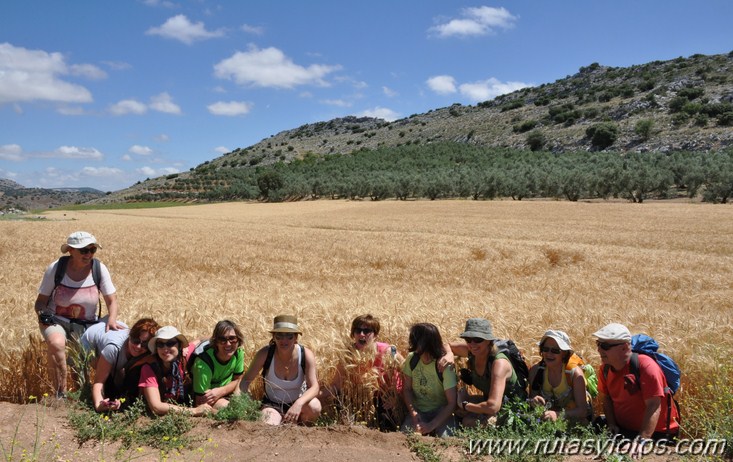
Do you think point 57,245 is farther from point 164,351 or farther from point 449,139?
point 449,139

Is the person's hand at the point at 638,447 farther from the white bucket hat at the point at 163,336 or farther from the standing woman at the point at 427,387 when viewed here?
the white bucket hat at the point at 163,336

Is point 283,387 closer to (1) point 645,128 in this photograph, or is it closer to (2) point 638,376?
(2) point 638,376

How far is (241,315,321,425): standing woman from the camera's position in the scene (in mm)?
5039

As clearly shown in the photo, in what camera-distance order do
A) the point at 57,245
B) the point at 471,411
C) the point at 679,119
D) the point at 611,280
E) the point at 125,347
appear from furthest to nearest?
1. the point at 679,119
2. the point at 57,245
3. the point at 611,280
4. the point at 125,347
5. the point at 471,411

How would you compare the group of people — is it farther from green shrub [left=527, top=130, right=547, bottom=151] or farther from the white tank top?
green shrub [left=527, top=130, right=547, bottom=151]

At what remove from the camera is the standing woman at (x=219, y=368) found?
5039 mm

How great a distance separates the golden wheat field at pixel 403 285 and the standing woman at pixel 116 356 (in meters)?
0.97

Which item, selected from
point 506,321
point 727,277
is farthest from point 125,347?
point 727,277

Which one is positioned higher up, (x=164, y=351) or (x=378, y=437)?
(x=164, y=351)

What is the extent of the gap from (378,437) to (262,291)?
6598 mm

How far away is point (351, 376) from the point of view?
17.5 feet

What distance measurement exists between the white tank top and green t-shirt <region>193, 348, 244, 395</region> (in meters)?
0.41

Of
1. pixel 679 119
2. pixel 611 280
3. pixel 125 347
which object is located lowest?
pixel 611 280

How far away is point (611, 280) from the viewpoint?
13.5 meters
